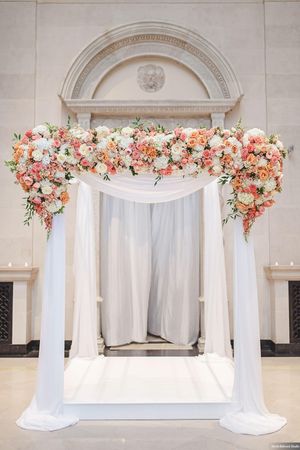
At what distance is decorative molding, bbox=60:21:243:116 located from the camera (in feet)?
22.5

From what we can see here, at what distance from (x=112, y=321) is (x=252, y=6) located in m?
5.38

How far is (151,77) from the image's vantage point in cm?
711

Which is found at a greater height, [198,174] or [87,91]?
[87,91]

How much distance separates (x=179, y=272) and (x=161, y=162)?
11.2ft

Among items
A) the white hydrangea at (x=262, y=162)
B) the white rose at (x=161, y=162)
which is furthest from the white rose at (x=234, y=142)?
the white rose at (x=161, y=162)

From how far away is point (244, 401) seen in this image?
4.10 metres

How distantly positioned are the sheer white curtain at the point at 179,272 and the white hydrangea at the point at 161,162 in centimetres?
315

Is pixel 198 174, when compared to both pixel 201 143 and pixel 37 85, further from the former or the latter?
pixel 37 85

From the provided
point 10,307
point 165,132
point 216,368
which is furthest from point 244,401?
point 10,307

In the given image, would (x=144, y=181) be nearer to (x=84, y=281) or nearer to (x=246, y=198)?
(x=246, y=198)

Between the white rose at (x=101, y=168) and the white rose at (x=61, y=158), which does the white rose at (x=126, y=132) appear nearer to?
the white rose at (x=101, y=168)

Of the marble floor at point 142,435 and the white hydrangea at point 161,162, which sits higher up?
the white hydrangea at point 161,162

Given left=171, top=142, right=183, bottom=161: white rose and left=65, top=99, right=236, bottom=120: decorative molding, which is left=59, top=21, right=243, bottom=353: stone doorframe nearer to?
left=65, top=99, right=236, bottom=120: decorative molding

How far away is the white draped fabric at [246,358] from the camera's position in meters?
4.00
